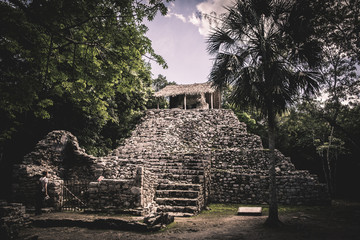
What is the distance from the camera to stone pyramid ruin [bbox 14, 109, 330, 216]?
8227mm

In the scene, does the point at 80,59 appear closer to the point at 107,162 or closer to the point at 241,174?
the point at 107,162

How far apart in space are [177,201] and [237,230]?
311cm

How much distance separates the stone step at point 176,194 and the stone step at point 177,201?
33 centimetres

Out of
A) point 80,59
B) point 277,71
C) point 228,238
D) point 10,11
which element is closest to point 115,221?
point 228,238

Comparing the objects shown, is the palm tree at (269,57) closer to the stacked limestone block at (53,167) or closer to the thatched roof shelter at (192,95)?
the stacked limestone block at (53,167)

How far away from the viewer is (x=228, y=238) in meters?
5.39

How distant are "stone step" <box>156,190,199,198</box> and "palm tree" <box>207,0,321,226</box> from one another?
332 centimetres

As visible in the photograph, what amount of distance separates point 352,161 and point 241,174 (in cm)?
1032

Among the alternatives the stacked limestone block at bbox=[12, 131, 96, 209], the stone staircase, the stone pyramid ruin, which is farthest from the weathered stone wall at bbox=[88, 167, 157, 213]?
the stacked limestone block at bbox=[12, 131, 96, 209]

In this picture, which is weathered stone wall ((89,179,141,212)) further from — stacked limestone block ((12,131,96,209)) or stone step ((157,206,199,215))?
stacked limestone block ((12,131,96,209))

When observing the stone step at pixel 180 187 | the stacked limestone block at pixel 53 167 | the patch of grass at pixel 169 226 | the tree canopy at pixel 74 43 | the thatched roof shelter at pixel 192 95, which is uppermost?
the thatched roof shelter at pixel 192 95

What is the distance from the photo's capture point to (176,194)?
9.11 m

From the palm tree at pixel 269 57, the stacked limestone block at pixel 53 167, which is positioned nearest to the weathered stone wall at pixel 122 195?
the stacked limestone block at pixel 53 167

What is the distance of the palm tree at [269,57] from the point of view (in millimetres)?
6664
